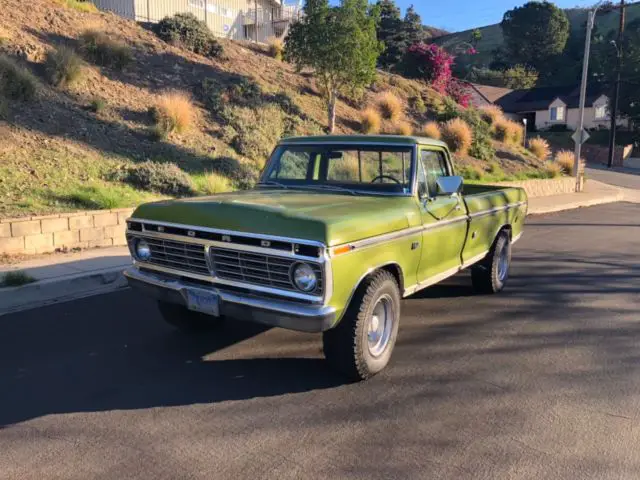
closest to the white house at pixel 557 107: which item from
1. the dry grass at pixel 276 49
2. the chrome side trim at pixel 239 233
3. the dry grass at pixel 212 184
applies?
the dry grass at pixel 276 49

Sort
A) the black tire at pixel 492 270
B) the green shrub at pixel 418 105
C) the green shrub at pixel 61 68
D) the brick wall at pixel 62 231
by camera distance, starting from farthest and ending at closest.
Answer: the green shrub at pixel 418 105 → the green shrub at pixel 61 68 → the brick wall at pixel 62 231 → the black tire at pixel 492 270

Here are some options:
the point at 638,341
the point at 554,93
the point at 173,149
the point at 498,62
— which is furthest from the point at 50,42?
the point at 498,62

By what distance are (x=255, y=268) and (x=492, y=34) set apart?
13716cm

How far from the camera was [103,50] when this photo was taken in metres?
15.4

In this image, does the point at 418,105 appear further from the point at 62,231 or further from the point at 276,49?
the point at 62,231

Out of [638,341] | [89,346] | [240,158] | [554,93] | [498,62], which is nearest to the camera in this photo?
[89,346]

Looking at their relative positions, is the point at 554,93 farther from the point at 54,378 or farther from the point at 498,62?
the point at 54,378

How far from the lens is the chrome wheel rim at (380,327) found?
4430 millimetres

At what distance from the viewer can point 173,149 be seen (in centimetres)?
1301

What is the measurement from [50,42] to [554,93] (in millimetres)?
63025

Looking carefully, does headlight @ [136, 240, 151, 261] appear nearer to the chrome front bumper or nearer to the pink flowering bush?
the chrome front bumper

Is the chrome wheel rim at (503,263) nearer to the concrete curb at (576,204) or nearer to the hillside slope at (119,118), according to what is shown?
the hillside slope at (119,118)

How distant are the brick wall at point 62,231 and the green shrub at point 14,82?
190 inches

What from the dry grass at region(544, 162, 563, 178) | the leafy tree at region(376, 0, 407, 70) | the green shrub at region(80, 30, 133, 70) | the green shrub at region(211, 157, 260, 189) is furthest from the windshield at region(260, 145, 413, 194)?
the leafy tree at region(376, 0, 407, 70)
